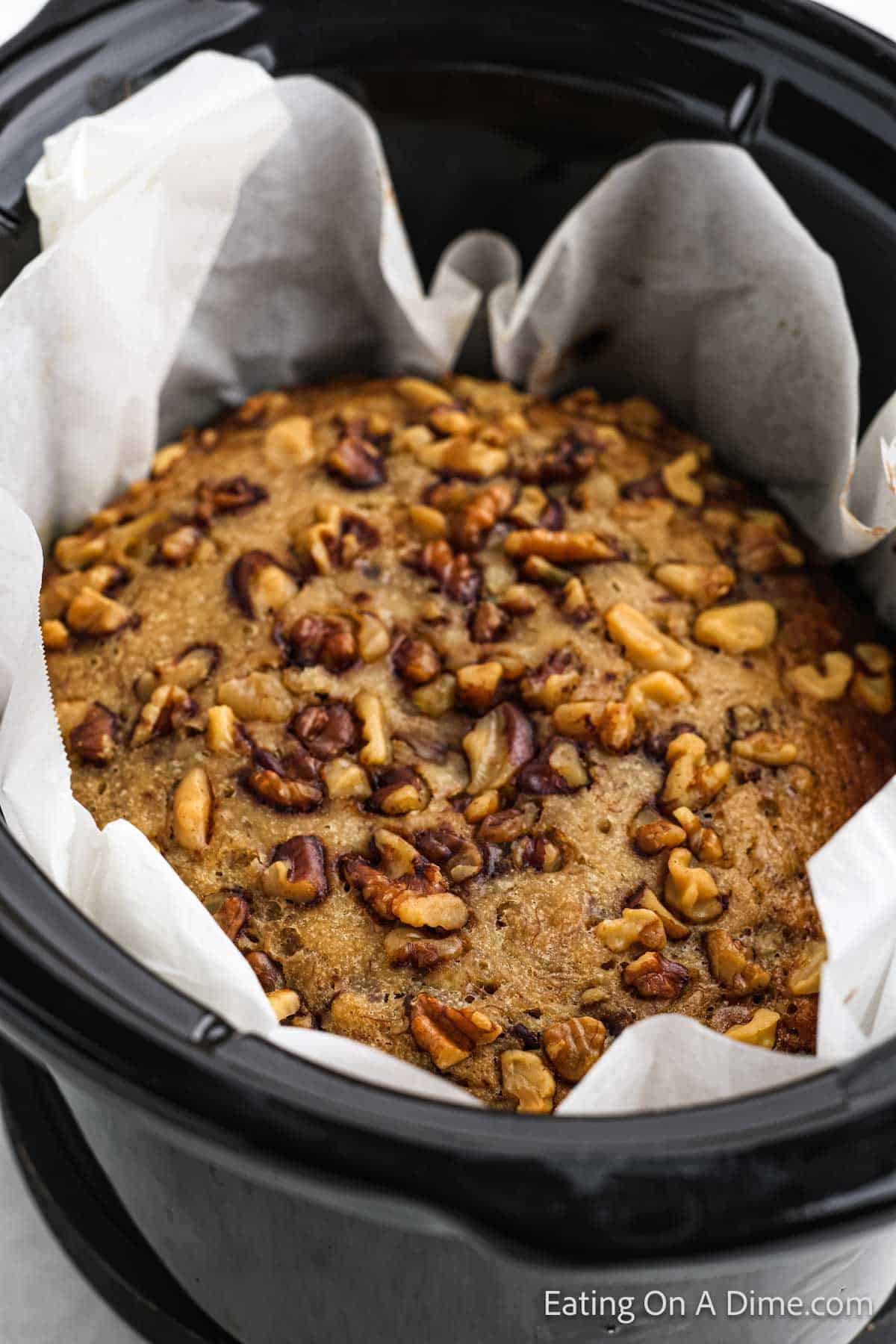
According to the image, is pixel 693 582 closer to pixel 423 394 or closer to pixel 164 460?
pixel 423 394

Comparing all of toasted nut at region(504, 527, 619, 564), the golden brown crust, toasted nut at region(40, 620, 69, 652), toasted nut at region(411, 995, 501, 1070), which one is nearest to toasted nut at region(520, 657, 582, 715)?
the golden brown crust

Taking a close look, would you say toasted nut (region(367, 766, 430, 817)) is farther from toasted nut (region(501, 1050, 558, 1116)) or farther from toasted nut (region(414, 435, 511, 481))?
toasted nut (region(414, 435, 511, 481))

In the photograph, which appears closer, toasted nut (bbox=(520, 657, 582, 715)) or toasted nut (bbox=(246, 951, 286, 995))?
toasted nut (bbox=(246, 951, 286, 995))

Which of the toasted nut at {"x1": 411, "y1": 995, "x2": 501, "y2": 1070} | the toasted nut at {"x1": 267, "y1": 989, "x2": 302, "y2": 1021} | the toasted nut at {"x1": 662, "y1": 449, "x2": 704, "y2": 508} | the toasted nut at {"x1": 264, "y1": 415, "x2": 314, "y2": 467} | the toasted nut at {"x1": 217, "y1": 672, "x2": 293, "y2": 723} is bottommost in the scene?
the toasted nut at {"x1": 267, "y1": 989, "x2": 302, "y2": 1021}

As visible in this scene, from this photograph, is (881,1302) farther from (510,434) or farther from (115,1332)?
(510,434)

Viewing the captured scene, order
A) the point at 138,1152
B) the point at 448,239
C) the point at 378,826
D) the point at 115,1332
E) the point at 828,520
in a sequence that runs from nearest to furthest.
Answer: the point at 138,1152
the point at 378,826
the point at 115,1332
the point at 828,520
the point at 448,239

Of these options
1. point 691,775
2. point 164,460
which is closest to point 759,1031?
point 691,775

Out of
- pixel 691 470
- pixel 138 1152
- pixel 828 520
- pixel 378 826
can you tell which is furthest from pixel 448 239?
pixel 138 1152

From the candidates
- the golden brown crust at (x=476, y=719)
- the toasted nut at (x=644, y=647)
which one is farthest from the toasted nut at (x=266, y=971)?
the toasted nut at (x=644, y=647)

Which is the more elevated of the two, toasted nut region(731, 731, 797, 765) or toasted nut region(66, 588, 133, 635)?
toasted nut region(731, 731, 797, 765)
